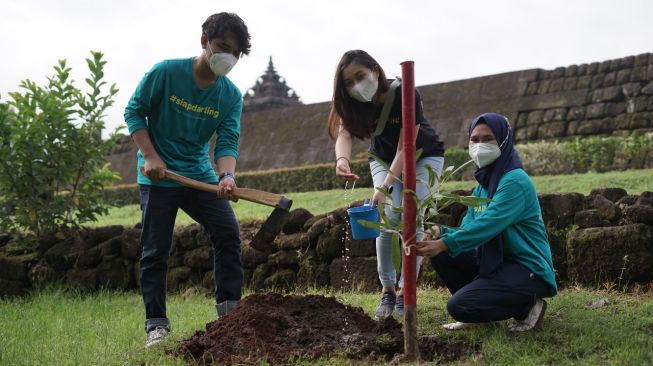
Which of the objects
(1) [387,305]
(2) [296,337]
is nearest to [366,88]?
(1) [387,305]

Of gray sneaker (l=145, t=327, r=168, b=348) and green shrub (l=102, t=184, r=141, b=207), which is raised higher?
green shrub (l=102, t=184, r=141, b=207)

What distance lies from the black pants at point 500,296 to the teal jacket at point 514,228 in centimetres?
5

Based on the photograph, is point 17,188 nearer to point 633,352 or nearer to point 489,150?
point 489,150

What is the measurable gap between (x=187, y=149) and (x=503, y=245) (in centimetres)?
A: 183

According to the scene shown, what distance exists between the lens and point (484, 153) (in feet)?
11.2

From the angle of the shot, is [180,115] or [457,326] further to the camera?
[180,115]

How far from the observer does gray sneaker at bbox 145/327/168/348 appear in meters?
3.67

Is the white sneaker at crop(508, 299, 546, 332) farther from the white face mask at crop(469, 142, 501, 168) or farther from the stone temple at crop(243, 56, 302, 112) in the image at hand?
the stone temple at crop(243, 56, 302, 112)

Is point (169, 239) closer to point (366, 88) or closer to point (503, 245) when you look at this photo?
point (366, 88)

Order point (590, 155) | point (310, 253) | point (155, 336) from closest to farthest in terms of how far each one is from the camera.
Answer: point (155, 336)
point (310, 253)
point (590, 155)

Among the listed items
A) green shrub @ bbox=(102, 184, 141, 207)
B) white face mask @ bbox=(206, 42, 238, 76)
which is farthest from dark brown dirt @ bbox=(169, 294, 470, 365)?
green shrub @ bbox=(102, 184, 141, 207)

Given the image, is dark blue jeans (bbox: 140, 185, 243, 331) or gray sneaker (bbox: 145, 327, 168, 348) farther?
dark blue jeans (bbox: 140, 185, 243, 331)

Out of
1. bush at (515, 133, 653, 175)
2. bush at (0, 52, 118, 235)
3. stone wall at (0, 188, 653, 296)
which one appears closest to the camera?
stone wall at (0, 188, 653, 296)

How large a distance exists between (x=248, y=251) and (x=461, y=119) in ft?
21.5
